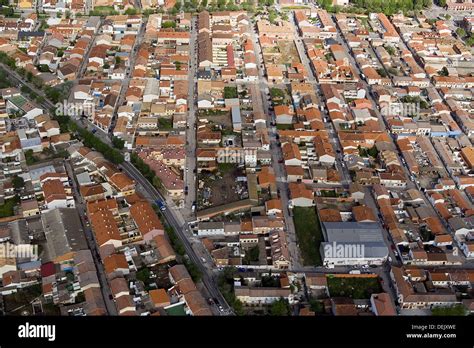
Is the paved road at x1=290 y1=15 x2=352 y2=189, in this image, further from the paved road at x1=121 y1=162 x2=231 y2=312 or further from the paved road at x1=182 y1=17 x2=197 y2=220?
the paved road at x1=121 y1=162 x2=231 y2=312

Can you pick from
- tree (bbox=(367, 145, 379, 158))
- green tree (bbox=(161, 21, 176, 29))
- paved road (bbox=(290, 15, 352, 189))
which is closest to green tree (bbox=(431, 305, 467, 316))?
paved road (bbox=(290, 15, 352, 189))

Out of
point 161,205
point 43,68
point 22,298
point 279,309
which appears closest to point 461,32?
point 161,205

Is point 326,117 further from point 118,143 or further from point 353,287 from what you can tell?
point 353,287

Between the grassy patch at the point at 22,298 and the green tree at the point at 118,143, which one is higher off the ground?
the green tree at the point at 118,143

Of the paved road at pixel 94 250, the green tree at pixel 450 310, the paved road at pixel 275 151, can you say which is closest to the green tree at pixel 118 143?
the paved road at pixel 94 250

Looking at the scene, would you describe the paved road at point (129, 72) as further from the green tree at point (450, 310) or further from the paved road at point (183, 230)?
the green tree at point (450, 310)
